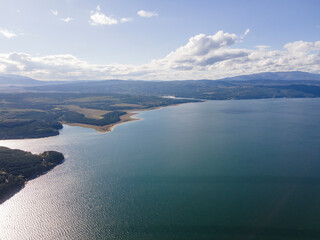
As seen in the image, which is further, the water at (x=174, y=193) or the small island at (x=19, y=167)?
the small island at (x=19, y=167)

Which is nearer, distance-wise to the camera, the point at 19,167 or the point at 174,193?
the point at 174,193

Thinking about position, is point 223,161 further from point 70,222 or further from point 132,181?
point 70,222

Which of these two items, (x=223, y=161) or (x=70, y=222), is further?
(x=223, y=161)

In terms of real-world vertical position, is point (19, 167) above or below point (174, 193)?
above

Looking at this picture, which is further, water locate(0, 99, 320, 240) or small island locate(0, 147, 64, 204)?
small island locate(0, 147, 64, 204)

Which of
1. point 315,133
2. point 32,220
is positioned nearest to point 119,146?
point 32,220
